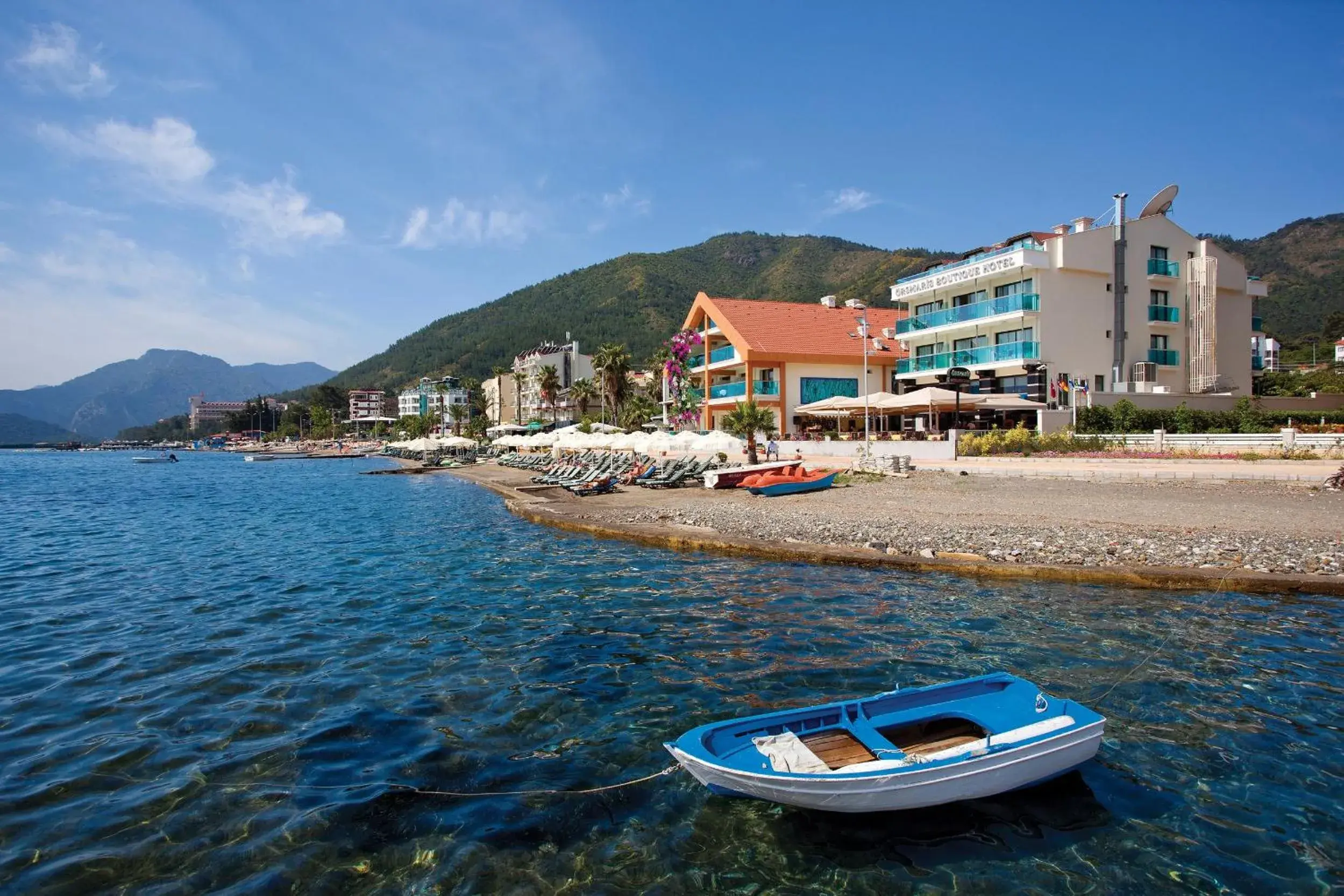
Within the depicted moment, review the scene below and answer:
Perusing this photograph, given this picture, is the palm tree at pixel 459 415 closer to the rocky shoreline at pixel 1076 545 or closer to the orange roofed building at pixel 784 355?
the orange roofed building at pixel 784 355

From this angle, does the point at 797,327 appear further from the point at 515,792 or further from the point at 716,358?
the point at 515,792

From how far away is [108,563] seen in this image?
688 inches

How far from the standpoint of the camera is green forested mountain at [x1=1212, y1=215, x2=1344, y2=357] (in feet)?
291

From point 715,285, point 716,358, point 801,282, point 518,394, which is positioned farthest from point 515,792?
point 715,285

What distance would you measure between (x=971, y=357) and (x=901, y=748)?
3250 centimetres

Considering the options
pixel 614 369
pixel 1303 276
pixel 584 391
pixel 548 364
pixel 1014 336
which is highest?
pixel 1303 276

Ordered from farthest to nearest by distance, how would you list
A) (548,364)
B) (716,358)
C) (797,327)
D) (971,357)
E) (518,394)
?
(548,364) < (518,394) < (716,358) < (797,327) < (971,357)

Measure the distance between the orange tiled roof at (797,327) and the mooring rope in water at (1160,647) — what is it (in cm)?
2946

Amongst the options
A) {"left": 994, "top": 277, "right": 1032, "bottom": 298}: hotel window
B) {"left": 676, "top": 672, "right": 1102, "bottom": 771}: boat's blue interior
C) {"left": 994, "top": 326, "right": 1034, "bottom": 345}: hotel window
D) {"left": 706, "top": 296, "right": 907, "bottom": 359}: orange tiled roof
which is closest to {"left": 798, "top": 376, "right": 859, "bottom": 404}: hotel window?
{"left": 706, "top": 296, "right": 907, "bottom": 359}: orange tiled roof

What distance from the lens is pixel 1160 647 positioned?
8.97 meters

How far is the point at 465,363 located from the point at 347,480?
154 meters

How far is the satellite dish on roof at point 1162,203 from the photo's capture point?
3338 cm

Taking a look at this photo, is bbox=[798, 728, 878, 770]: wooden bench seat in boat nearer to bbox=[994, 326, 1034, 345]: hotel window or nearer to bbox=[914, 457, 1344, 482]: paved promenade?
bbox=[914, 457, 1344, 482]: paved promenade

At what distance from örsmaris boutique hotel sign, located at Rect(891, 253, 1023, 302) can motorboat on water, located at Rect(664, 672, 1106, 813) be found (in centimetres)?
3042
